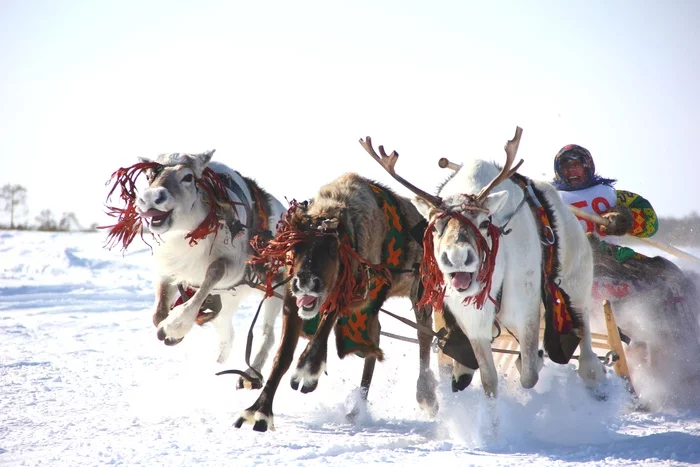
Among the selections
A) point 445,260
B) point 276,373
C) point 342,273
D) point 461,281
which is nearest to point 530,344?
point 461,281

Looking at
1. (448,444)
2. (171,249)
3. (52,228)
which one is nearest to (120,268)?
(52,228)

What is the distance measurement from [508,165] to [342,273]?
1.27 metres

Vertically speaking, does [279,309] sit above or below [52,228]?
below

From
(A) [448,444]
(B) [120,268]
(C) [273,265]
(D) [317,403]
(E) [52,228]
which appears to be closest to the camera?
(A) [448,444]

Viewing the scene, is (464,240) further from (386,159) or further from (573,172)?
(573,172)

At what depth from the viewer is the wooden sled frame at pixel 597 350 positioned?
5.67 metres

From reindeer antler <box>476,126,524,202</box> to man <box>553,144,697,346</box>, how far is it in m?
1.63

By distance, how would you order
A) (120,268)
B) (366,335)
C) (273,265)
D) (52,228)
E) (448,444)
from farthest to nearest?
(52,228) < (120,268) < (366,335) < (273,265) < (448,444)

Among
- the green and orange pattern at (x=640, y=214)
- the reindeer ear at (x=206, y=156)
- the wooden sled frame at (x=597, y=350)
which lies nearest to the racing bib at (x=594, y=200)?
the green and orange pattern at (x=640, y=214)

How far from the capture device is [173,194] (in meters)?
5.52

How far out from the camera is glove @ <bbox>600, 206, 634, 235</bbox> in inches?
238

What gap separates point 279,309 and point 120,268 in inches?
375

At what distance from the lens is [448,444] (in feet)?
15.0

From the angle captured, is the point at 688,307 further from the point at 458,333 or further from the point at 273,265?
the point at 273,265
